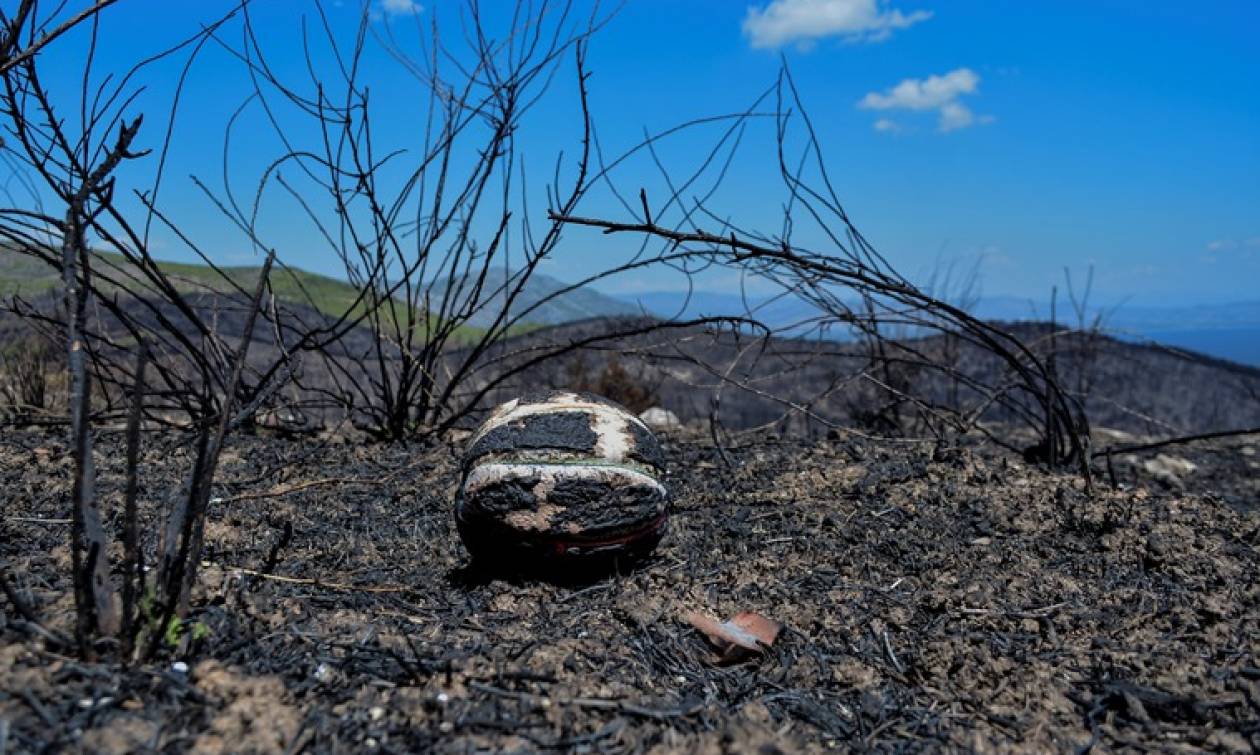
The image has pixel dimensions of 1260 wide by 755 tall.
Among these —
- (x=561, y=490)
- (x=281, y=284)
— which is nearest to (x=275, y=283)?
(x=281, y=284)

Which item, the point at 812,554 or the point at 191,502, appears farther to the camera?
the point at 812,554

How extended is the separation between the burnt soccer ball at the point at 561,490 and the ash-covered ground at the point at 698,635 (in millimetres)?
194

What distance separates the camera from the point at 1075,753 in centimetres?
250

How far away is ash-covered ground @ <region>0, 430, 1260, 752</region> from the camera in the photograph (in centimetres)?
239

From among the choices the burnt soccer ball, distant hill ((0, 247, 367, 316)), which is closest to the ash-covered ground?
the burnt soccer ball

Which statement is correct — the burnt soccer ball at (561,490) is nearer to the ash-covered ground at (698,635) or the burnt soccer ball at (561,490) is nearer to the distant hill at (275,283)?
the ash-covered ground at (698,635)

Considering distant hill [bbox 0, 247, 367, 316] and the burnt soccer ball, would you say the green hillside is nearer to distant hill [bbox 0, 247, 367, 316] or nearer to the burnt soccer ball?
distant hill [bbox 0, 247, 367, 316]

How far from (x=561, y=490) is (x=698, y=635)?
74cm

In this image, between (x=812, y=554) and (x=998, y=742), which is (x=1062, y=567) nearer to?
(x=812, y=554)

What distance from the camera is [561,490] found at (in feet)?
10.9

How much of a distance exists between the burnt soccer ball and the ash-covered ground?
0.19 m

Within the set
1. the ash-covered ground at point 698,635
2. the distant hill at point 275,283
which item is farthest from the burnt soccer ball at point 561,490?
the distant hill at point 275,283

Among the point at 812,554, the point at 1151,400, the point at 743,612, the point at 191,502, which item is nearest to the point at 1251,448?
the point at 1151,400

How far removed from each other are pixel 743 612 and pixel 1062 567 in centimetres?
159
